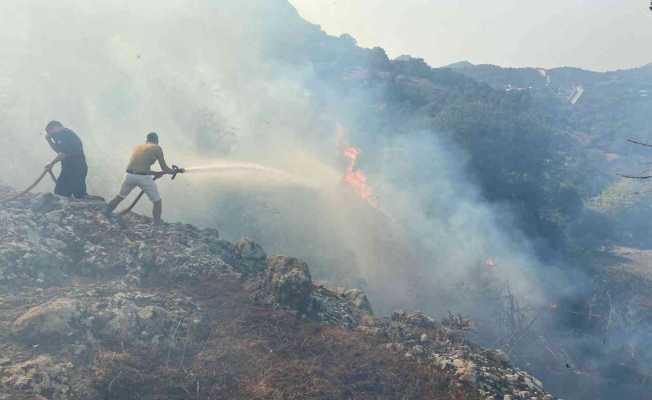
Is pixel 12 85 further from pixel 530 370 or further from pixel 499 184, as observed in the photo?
pixel 499 184

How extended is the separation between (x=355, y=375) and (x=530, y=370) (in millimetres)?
10613

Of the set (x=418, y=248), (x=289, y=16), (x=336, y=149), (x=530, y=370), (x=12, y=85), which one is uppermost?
(x=289, y=16)

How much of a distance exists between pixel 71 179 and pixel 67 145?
91 centimetres

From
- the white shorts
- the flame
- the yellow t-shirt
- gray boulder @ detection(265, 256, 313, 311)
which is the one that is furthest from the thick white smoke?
gray boulder @ detection(265, 256, 313, 311)

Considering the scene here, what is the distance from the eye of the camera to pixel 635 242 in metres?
33.9

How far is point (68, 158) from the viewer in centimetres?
1098

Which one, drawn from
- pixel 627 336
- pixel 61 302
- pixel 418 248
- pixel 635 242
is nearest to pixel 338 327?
pixel 61 302

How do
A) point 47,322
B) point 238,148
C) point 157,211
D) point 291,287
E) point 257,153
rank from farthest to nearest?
point 257,153 < point 238,148 < point 157,211 < point 291,287 < point 47,322

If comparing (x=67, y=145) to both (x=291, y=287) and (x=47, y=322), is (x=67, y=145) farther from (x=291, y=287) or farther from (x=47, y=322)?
(x=291, y=287)

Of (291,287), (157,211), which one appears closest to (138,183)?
(157,211)

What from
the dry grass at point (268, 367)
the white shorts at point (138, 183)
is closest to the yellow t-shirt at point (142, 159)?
the white shorts at point (138, 183)

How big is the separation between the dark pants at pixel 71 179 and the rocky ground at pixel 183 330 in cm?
57

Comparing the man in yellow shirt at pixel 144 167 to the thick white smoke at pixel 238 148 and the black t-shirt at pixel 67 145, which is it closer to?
the black t-shirt at pixel 67 145

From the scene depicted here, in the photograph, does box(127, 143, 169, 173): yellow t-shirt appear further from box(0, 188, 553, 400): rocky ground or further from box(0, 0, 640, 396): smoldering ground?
box(0, 0, 640, 396): smoldering ground
